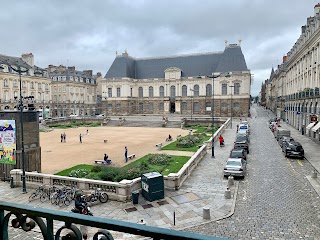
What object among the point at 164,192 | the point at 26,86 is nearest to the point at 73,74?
the point at 26,86

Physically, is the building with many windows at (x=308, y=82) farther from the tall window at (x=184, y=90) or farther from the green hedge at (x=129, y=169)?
the tall window at (x=184, y=90)

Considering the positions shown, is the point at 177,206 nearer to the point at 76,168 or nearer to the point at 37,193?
the point at 37,193

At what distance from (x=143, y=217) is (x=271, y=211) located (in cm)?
658

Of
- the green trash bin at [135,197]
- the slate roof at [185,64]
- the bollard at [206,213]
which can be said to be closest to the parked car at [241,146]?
the green trash bin at [135,197]

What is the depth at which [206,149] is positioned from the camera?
1186 inches

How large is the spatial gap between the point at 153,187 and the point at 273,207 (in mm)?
6593

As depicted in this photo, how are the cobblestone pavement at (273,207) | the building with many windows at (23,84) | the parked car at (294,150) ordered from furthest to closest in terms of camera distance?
the building with many windows at (23,84) → the parked car at (294,150) → the cobblestone pavement at (273,207)

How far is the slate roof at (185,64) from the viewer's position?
7975 centimetres

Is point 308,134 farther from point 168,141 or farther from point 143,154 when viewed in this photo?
point 143,154

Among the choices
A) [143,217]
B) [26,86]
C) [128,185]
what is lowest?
[143,217]

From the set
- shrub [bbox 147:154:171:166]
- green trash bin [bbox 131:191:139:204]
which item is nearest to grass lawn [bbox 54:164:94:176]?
shrub [bbox 147:154:171:166]

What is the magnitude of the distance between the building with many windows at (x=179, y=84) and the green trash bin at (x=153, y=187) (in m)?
64.0

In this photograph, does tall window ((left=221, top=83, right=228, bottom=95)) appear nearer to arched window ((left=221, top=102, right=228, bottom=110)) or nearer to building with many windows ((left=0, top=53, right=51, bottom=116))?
arched window ((left=221, top=102, right=228, bottom=110))

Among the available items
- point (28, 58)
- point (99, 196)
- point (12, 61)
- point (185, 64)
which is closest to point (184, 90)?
point (185, 64)
